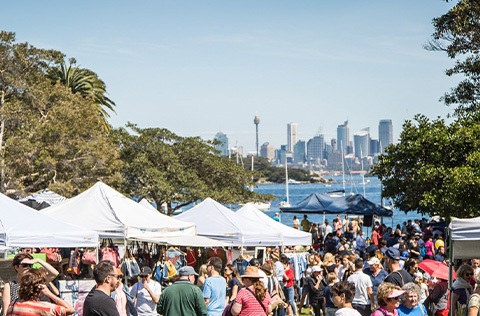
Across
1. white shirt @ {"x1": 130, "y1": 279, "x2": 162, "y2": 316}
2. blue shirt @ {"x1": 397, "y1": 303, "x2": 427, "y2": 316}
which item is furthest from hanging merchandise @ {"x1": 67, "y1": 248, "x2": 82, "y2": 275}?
blue shirt @ {"x1": 397, "y1": 303, "x2": 427, "y2": 316}

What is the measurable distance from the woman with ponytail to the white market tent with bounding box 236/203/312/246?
1177 centimetres

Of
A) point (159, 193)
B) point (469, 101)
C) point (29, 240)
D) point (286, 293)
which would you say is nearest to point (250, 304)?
point (29, 240)

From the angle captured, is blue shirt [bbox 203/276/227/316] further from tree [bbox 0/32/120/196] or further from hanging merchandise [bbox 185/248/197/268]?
tree [bbox 0/32/120/196]

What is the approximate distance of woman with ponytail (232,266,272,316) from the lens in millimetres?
9523

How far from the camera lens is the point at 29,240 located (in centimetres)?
1298

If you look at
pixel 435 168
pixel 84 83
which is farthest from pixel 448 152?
pixel 84 83

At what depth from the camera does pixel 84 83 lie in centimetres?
5406

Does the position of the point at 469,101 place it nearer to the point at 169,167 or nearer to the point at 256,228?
the point at 256,228

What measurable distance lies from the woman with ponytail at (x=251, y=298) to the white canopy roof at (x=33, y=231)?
14.7 feet

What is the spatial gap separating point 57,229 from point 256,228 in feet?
28.7

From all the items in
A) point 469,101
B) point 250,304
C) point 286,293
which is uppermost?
point 469,101

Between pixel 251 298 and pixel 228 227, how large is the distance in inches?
450

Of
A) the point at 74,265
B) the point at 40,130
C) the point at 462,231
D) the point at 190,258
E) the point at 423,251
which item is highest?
the point at 40,130

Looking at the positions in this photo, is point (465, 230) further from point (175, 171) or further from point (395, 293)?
point (175, 171)
